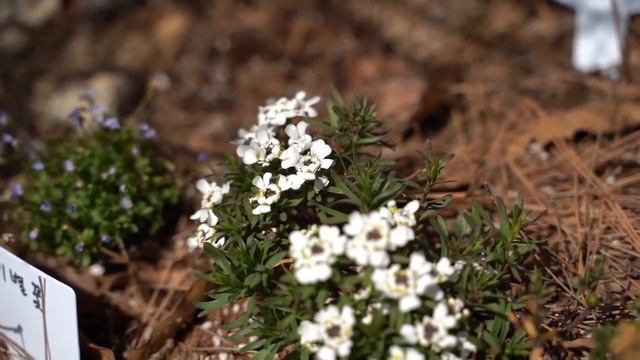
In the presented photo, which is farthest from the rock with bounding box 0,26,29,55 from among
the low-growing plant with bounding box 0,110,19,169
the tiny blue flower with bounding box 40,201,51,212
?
the tiny blue flower with bounding box 40,201,51,212

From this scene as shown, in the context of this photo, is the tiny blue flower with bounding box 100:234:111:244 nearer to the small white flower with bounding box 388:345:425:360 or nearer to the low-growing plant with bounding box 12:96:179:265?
the low-growing plant with bounding box 12:96:179:265

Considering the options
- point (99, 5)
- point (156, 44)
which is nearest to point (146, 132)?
point (156, 44)

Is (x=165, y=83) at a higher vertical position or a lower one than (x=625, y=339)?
higher

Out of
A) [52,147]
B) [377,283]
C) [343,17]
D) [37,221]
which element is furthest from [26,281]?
[343,17]

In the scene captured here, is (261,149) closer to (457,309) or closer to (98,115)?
(457,309)

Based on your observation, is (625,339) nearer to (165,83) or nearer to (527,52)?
(527,52)

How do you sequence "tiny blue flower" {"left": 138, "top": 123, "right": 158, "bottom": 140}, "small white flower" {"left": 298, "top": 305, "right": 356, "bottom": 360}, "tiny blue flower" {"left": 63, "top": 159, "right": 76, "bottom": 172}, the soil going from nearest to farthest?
"small white flower" {"left": 298, "top": 305, "right": 356, "bottom": 360}
the soil
"tiny blue flower" {"left": 63, "top": 159, "right": 76, "bottom": 172}
"tiny blue flower" {"left": 138, "top": 123, "right": 158, "bottom": 140}

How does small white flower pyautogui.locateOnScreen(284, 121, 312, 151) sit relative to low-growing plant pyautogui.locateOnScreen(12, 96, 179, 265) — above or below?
below
